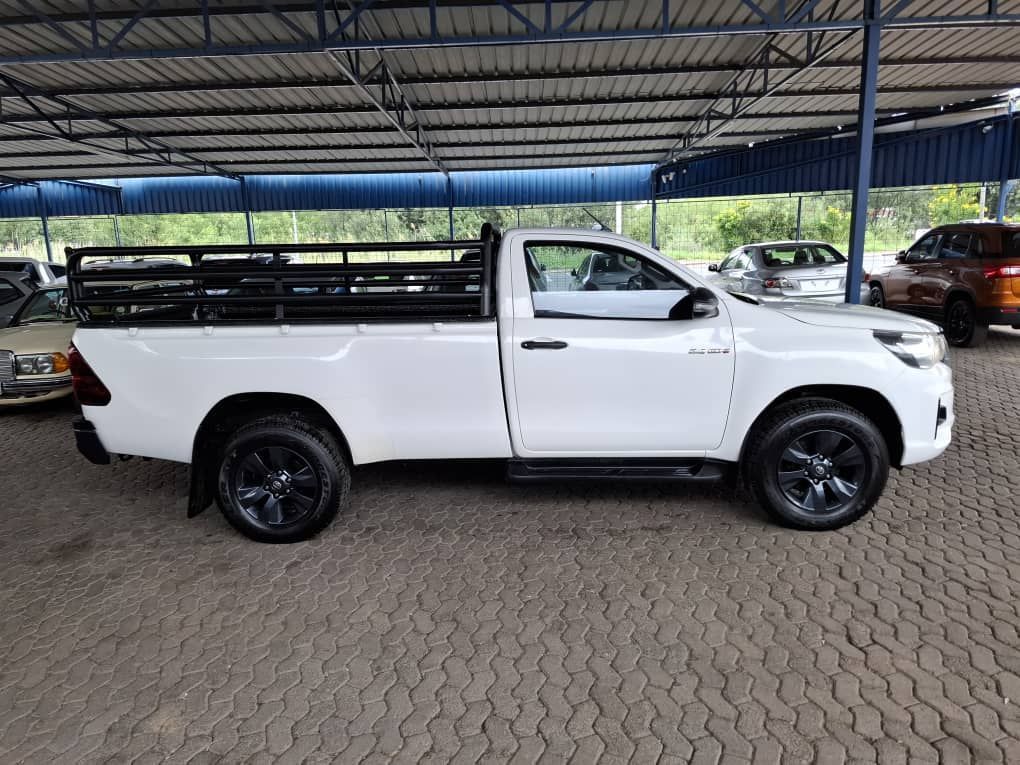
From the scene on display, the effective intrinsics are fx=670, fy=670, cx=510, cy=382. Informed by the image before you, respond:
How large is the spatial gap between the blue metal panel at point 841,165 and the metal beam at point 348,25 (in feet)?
29.5

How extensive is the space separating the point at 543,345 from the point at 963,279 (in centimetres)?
928

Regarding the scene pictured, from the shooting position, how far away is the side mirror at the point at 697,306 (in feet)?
12.9

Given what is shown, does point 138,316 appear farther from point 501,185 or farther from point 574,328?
point 501,185

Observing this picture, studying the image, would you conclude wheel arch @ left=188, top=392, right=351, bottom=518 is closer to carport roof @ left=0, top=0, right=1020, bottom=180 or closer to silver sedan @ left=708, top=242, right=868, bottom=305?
carport roof @ left=0, top=0, right=1020, bottom=180

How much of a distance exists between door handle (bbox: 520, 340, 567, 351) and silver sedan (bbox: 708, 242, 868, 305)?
873 centimetres

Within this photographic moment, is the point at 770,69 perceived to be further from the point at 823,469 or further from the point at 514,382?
the point at 514,382

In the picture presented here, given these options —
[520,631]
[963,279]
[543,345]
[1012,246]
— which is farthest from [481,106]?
[520,631]

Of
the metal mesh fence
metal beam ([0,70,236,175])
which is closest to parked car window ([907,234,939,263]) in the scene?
the metal mesh fence

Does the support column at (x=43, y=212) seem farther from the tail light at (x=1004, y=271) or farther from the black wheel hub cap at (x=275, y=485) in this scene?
the tail light at (x=1004, y=271)

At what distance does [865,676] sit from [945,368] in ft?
7.66

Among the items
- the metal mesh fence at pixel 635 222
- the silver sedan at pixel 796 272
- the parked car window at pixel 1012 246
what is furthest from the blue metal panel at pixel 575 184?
the parked car window at pixel 1012 246

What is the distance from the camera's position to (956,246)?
10547 millimetres

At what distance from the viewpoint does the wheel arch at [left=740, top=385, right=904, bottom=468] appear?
166 inches

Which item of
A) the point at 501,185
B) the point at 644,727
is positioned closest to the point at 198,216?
the point at 501,185
